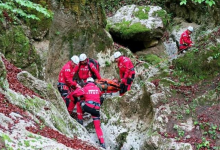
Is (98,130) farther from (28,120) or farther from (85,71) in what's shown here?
(28,120)

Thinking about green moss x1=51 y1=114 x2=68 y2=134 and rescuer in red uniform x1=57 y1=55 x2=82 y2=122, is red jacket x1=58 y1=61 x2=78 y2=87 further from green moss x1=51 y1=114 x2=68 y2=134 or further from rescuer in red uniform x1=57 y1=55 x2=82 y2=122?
green moss x1=51 y1=114 x2=68 y2=134

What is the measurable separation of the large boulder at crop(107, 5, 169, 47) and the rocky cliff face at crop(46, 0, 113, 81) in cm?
550

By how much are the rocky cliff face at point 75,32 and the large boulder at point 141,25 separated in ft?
18.0

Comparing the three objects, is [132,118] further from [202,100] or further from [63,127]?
[63,127]

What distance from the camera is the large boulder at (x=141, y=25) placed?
20422mm

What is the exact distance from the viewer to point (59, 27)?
1352 cm

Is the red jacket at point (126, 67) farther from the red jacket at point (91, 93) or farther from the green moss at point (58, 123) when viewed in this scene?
the green moss at point (58, 123)

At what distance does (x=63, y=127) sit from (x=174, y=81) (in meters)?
4.56

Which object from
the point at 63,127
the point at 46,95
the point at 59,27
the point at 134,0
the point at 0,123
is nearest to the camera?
the point at 0,123

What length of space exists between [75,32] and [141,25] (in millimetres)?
7841

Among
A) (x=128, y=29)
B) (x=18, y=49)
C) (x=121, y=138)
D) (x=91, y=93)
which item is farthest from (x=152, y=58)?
(x=18, y=49)

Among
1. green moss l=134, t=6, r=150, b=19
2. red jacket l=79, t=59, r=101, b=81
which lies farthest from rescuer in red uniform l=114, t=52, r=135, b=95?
green moss l=134, t=6, r=150, b=19

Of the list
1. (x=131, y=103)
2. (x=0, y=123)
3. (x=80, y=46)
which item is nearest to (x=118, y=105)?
(x=131, y=103)

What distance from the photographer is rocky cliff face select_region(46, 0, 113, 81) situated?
13265mm
